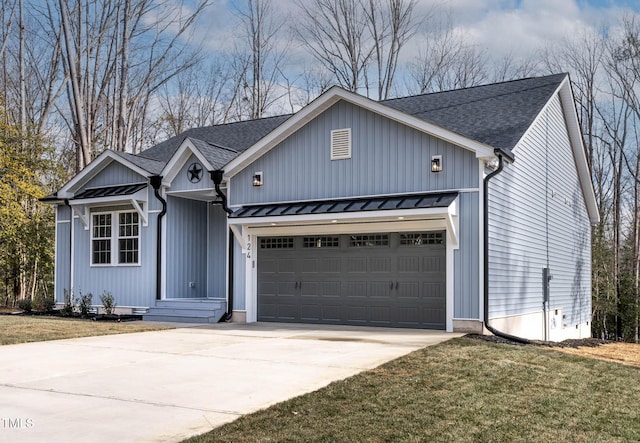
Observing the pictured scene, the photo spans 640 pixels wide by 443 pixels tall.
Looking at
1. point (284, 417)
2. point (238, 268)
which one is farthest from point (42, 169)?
point (284, 417)

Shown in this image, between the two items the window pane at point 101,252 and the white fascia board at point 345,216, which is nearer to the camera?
the white fascia board at point 345,216

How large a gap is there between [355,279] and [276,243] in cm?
227

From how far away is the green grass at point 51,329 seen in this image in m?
11.7

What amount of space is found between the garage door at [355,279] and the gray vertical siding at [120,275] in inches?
122

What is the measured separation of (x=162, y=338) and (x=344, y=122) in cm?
595

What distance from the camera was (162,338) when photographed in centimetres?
1180

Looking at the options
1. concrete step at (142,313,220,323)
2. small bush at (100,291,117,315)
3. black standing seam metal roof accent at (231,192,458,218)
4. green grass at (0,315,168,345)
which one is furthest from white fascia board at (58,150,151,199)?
green grass at (0,315,168,345)

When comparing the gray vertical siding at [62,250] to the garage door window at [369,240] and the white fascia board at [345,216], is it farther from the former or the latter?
the garage door window at [369,240]

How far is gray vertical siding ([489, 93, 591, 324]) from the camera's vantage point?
42.8 ft

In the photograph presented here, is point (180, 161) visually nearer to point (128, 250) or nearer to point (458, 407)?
point (128, 250)

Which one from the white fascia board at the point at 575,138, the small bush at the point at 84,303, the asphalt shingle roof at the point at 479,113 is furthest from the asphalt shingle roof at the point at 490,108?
the small bush at the point at 84,303

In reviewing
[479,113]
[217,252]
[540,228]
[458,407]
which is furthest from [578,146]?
[458,407]

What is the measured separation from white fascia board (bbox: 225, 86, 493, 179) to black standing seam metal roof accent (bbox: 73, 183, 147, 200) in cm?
272

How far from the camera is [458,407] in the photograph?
20.4ft
